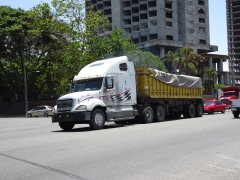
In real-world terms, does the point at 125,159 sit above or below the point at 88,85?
below

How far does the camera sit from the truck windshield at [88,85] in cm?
1780

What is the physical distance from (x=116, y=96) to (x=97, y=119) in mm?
1851

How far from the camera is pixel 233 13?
13438cm

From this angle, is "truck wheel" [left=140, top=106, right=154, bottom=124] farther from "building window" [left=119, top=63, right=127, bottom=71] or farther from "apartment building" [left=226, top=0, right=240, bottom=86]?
"apartment building" [left=226, top=0, right=240, bottom=86]

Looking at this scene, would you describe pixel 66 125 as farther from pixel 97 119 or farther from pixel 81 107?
pixel 81 107

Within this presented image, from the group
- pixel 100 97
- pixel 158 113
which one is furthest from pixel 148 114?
pixel 100 97

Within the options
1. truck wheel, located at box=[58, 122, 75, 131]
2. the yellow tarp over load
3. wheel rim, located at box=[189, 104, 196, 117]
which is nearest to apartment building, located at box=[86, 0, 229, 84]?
wheel rim, located at box=[189, 104, 196, 117]

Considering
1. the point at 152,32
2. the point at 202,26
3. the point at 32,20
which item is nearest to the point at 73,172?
the point at 32,20

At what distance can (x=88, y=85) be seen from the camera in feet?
59.4

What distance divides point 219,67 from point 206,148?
89.3 m

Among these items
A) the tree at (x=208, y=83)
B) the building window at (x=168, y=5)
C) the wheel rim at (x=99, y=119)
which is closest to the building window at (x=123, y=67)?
the wheel rim at (x=99, y=119)

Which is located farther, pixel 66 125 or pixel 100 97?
pixel 66 125

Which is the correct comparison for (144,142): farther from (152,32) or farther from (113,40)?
(152,32)

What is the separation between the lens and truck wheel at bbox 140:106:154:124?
20.5 meters
